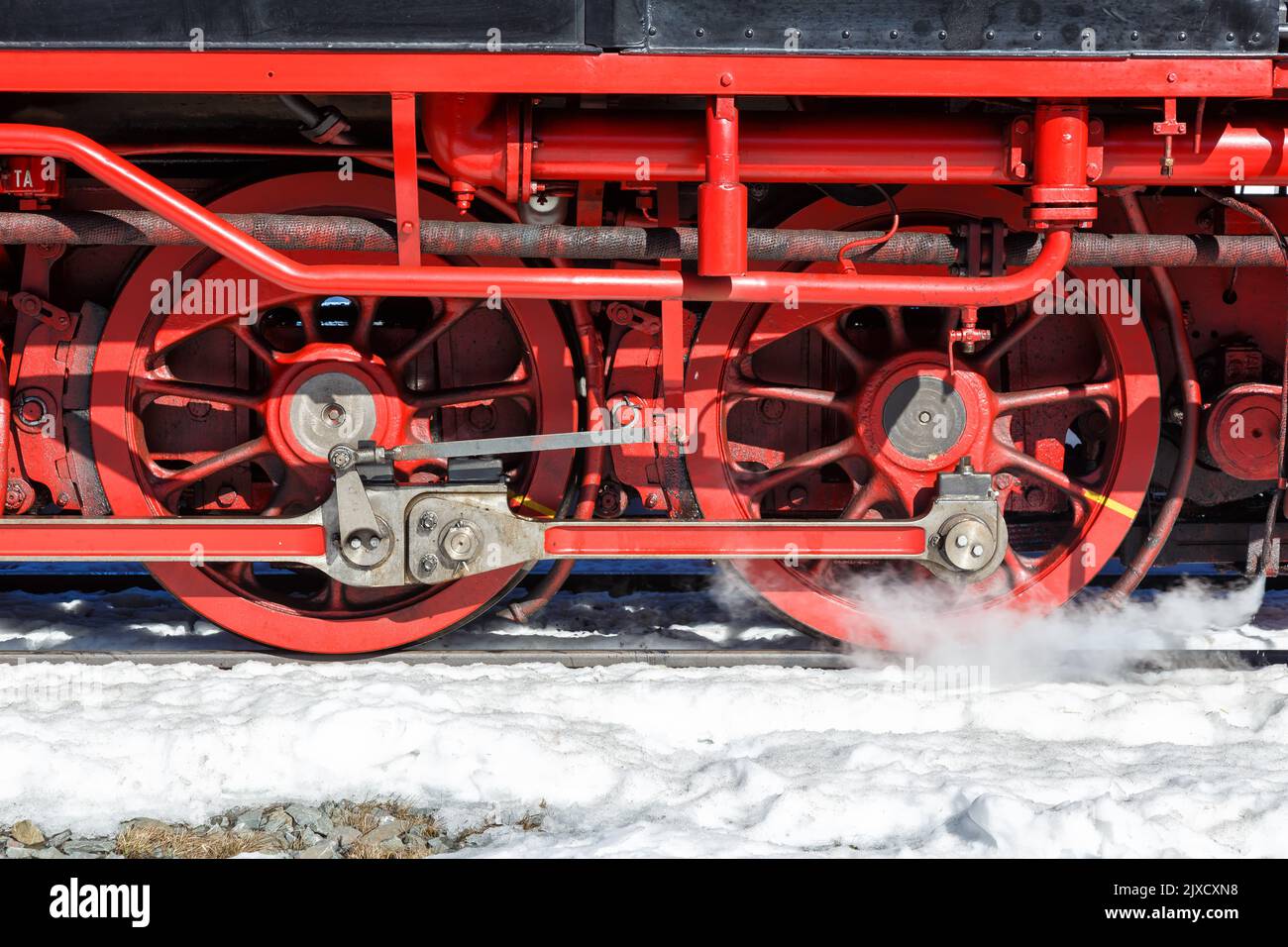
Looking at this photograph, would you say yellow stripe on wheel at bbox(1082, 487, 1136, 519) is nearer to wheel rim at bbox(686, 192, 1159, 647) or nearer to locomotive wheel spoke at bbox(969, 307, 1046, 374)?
wheel rim at bbox(686, 192, 1159, 647)

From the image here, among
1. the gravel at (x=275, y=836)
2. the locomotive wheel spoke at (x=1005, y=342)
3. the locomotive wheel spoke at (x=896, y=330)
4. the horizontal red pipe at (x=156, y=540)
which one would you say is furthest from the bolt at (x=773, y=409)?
the gravel at (x=275, y=836)

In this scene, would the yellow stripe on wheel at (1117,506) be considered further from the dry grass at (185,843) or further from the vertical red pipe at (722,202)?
the dry grass at (185,843)

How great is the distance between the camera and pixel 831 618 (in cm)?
403

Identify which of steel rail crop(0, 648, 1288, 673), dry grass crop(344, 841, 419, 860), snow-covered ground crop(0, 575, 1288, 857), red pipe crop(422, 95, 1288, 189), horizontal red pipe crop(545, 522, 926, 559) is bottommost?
dry grass crop(344, 841, 419, 860)

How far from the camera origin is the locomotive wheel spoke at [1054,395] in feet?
13.2

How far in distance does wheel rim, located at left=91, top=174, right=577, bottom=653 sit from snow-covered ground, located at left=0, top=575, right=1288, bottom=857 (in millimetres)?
231

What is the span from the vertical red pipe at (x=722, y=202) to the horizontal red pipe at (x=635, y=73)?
0.27 feet

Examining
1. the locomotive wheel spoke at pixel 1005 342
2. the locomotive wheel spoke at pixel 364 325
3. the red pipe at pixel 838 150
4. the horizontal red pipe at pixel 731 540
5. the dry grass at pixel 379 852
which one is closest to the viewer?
the dry grass at pixel 379 852

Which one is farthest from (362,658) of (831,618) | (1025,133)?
(1025,133)

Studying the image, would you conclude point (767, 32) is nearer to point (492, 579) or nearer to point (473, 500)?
point (473, 500)

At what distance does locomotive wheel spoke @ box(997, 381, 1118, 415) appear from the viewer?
159 inches

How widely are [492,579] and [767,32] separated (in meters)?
1.90

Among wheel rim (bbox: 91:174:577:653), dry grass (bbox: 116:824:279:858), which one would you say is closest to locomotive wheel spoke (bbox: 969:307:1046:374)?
wheel rim (bbox: 91:174:577:653)

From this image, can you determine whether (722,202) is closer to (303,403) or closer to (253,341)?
(303,403)
